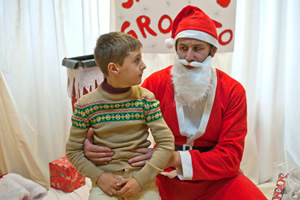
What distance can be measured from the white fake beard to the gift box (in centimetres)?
→ 100

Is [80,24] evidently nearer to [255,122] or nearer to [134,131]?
[134,131]

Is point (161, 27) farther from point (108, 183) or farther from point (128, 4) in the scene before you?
point (108, 183)

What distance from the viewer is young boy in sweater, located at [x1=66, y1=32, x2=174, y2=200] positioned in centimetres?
113

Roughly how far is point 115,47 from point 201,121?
2.06 feet

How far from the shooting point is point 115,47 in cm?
111

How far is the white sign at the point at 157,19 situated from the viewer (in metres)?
2.03

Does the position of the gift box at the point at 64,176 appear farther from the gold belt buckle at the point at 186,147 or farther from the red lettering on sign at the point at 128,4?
the red lettering on sign at the point at 128,4

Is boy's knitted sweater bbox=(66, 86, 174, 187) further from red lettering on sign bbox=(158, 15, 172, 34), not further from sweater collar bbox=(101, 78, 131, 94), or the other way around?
red lettering on sign bbox=(158, 15, 172, 34)

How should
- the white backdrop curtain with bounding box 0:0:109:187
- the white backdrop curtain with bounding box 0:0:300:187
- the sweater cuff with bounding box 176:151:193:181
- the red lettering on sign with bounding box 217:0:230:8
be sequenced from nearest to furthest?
the sweater cuff with bounding box 176:151:193:181
the red lettering on sign with bounding box 217:0:230:8
the white backdrop curtain with bounding box 0:0:300:187
the white backdrop curtain with bounding box 0:0:109:187

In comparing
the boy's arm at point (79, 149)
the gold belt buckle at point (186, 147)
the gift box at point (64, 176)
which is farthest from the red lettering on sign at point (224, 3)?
the gift box at point (64, 176)

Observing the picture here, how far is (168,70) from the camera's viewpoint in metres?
1.67

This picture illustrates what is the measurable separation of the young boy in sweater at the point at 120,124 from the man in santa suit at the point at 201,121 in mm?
247

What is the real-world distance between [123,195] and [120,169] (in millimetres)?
106

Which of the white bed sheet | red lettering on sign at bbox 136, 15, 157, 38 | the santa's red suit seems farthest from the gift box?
red lettering on sign at bbox 136, 15, 157, 38
